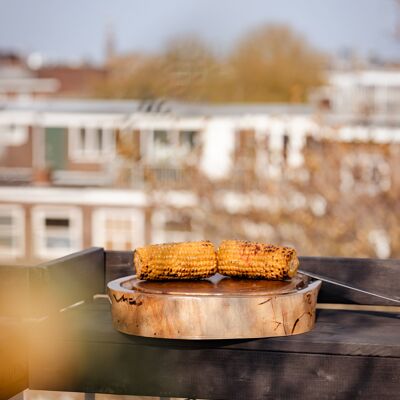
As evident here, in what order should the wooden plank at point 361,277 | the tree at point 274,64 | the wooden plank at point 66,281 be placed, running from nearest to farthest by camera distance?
1. the wooden plank at point 66,281
2. the wooden plank at point 361,277
3. the tree at point 274,64

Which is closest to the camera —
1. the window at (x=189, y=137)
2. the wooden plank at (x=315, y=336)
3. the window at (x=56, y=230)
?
the wooden plank at (x=315, y=336)

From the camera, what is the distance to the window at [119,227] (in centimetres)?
2677

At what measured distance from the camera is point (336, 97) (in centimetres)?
3091

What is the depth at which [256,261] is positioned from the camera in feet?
8.55

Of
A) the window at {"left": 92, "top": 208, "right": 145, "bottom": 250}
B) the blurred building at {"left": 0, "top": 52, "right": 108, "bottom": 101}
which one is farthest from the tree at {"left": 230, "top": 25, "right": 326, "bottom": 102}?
the blurred building at {"left": 0, "top": 52, "right": 108, "bottom": 101}

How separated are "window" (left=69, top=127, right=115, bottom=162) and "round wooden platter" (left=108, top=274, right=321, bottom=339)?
1043 inches

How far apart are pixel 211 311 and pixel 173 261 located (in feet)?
0.83

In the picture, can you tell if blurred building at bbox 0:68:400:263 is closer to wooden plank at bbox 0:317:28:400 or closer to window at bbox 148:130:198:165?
window at bbox 148:130:198:165

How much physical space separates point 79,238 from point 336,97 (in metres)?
9.70

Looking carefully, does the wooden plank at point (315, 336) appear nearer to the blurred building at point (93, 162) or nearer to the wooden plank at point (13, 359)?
the wooden plank at point (13, 359)

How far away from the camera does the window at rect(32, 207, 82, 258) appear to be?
90.2ft

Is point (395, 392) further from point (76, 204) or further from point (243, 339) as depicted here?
point (76, 204)

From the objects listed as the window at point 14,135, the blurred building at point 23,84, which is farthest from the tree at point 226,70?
the blurred building at point 23,84

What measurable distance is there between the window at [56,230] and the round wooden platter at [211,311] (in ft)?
82.2
